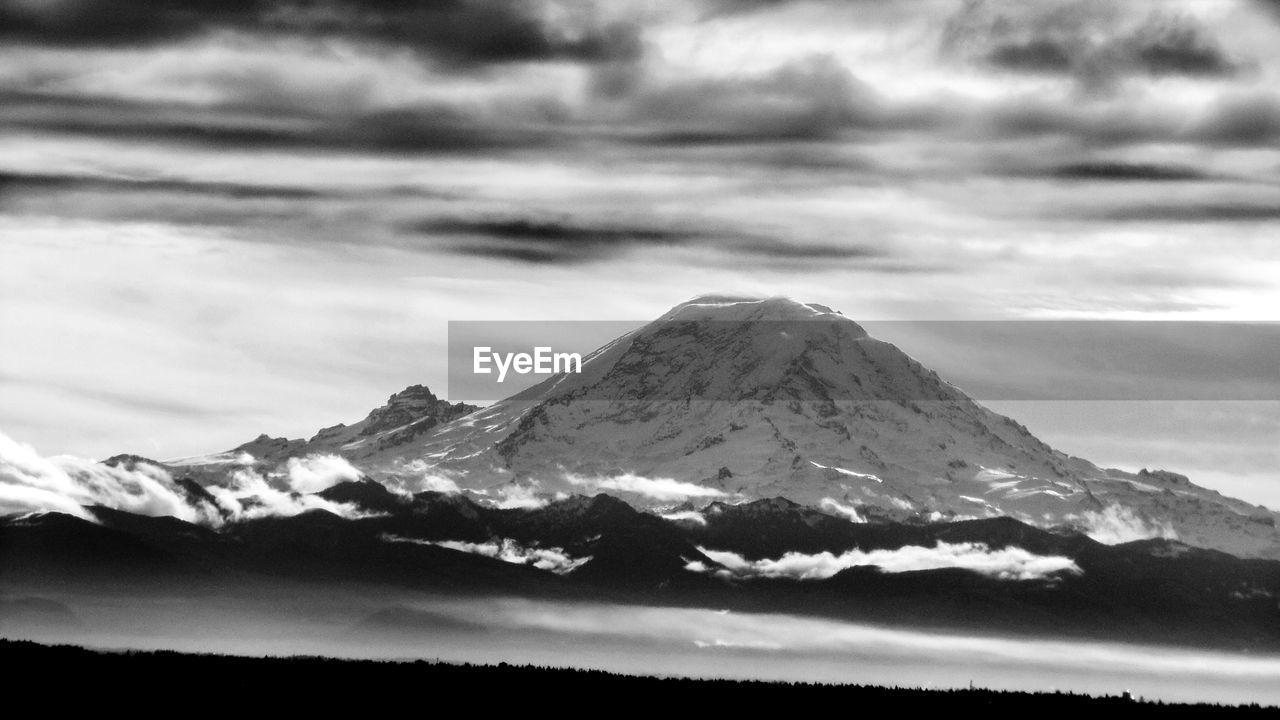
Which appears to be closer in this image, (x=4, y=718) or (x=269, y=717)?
(x=4, y=718)

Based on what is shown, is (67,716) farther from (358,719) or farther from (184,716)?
(358,719)

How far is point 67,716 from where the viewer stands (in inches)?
7210

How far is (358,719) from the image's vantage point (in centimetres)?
19762

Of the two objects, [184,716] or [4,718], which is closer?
[4,718]

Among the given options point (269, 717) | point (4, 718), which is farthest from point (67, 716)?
point (269, 717)

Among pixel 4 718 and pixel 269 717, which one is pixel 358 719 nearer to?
pixel 269 717

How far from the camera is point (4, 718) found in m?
176

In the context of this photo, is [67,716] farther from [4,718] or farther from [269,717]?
[269,717]

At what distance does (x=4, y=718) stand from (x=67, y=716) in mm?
7877

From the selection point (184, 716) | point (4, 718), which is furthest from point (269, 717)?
point (4, 718)

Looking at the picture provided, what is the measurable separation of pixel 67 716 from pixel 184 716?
11.3 m

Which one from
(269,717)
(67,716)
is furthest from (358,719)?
(67,716)

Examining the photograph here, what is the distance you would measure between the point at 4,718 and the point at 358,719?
36271 mm

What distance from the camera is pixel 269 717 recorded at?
634 ft
